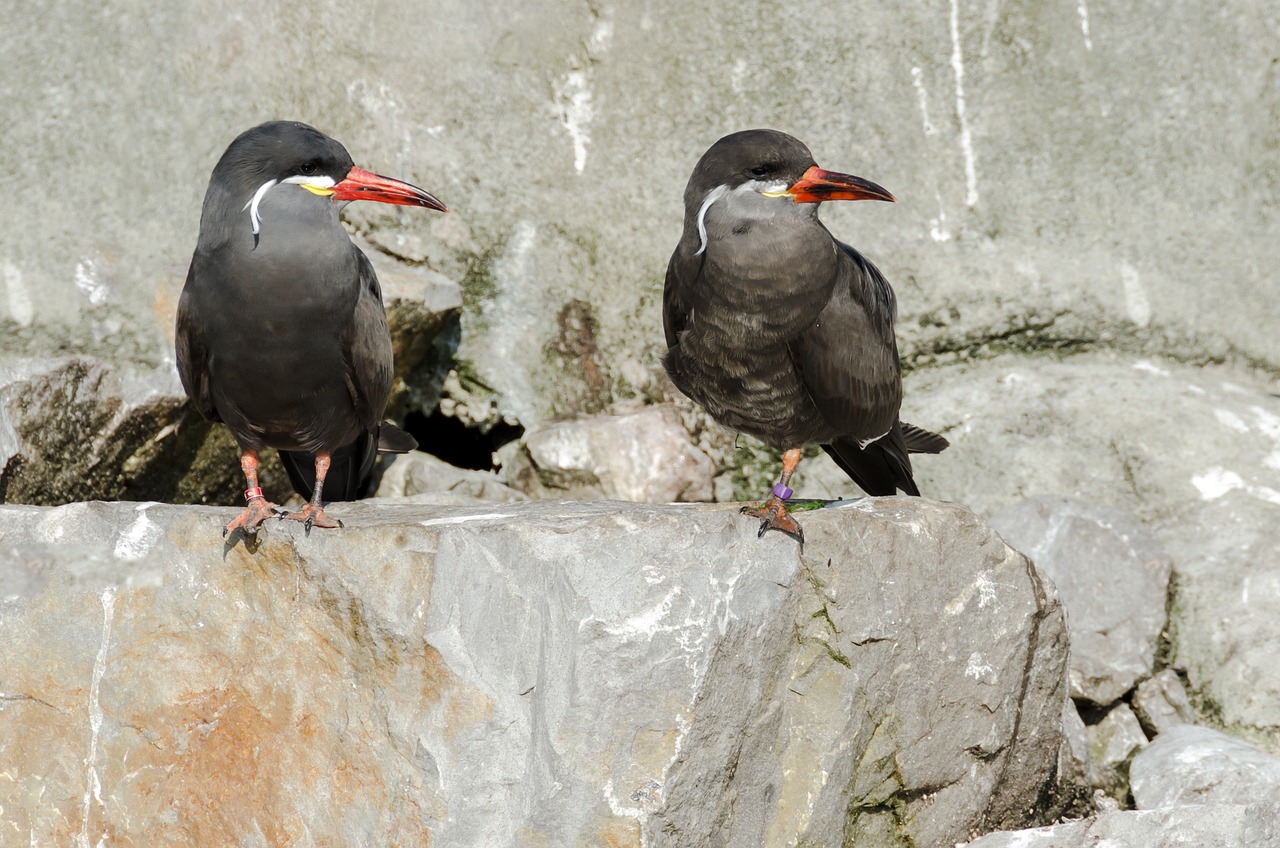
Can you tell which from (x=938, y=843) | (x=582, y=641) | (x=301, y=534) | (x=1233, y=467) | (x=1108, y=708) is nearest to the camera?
(x=582, y=641)

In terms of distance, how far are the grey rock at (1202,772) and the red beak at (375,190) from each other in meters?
3.44

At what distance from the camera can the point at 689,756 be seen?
4.10 m

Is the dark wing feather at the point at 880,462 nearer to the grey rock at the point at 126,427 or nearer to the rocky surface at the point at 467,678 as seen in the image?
the rocky surface at the point at 467,678

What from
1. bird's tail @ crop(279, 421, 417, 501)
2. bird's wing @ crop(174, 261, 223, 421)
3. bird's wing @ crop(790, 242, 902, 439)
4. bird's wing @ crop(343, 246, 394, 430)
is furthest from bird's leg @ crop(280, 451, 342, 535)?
bird's wing @ crop(790, 242, 902, 439)

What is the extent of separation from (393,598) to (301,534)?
0.41m

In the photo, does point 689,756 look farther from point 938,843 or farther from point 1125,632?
point 1125,632

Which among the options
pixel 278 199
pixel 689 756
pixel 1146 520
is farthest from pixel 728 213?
pixel 1146 520

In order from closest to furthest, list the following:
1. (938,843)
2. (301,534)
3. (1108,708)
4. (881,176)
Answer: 1. (301,534)
2. (938,843)
3. (1108,708)
4. (881,176)

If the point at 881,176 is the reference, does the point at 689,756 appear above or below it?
below

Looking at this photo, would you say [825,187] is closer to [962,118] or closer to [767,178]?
[767,178]

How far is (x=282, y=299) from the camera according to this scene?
177 inches

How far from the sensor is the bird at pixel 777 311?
14.9ft

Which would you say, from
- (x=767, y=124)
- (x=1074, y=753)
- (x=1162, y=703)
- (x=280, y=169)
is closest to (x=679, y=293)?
(x=280, y=169)

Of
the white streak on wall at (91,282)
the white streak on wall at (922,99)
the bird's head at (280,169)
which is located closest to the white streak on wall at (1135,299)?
the white streak on wall at (922,99)
